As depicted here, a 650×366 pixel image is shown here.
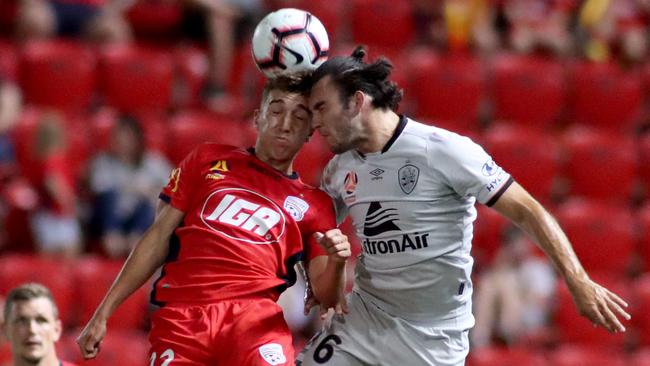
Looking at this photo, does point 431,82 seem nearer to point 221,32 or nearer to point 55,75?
point 221,32

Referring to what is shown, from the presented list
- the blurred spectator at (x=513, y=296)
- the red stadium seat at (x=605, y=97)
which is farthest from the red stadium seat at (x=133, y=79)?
the red stadium seat at (x=605, y=97)

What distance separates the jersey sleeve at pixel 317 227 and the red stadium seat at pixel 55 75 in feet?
15.1

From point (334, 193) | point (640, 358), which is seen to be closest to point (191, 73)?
point (640, 358)

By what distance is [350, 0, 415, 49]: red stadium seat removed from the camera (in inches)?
420

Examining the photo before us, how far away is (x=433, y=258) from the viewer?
496cm

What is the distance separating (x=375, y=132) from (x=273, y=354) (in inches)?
37.8

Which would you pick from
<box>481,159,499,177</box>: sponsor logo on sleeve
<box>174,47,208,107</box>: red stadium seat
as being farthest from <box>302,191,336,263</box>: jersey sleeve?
<box>174,47,208,107</box>: red stadium seat

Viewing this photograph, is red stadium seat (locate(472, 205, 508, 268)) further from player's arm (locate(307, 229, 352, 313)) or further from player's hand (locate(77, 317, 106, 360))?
player's hand (locate(77, 317, 106, 360))

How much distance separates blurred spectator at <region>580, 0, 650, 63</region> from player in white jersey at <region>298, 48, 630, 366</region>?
6.60m

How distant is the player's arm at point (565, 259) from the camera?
446 centimetres

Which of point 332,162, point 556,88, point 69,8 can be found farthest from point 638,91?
point 332,162

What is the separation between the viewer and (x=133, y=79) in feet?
30.9

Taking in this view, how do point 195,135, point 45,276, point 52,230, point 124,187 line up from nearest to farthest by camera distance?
point 45,276
point 52,230
point 124,187
point 195,135

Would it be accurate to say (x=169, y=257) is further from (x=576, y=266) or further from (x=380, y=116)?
(x=576, y=266)
